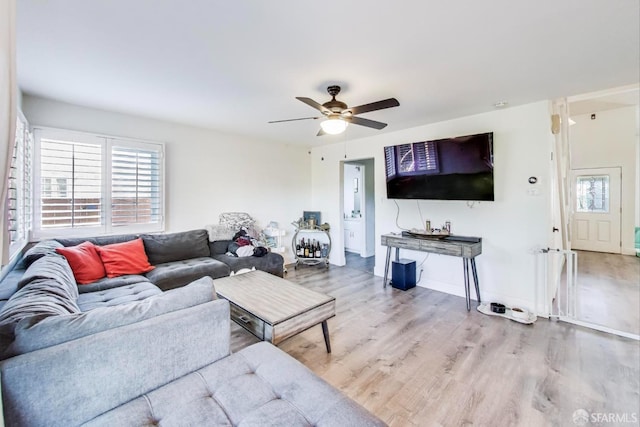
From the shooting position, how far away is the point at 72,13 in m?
1.67

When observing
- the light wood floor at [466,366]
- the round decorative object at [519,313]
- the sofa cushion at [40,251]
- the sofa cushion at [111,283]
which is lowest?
the light wood floor at [466,366]

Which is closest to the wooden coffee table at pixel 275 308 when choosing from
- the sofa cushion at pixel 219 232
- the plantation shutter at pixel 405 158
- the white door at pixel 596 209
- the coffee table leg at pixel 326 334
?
the coffee table leg at pixel 326 334

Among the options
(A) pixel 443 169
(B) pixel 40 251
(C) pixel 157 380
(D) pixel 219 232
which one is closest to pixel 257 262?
(D) pixel 219 232

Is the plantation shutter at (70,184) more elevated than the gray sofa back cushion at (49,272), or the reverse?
the plantation shutter at (70,184)

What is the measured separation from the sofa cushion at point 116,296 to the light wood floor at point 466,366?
2.99 ft

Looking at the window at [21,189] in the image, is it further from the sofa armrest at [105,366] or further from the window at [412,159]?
the window at [412,159]

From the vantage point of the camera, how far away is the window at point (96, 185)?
310 centimetres

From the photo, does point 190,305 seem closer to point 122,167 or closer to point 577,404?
point 577,404

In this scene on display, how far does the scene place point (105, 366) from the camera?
3.72 ft

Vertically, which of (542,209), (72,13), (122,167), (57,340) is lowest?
(57,340)

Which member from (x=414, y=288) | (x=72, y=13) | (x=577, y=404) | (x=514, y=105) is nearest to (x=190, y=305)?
(x=72, y=13)

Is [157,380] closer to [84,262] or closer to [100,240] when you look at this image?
[84,262]

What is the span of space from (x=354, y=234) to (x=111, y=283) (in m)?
4.55

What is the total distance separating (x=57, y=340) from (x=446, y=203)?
4.06 metres
